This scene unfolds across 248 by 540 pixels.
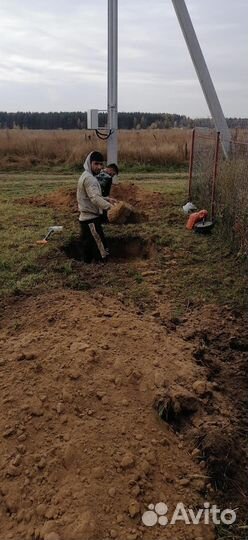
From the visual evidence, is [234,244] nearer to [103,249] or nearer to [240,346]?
[103,249]

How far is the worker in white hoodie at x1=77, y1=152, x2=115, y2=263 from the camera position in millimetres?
6898

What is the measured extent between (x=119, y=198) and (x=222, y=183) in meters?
3.86

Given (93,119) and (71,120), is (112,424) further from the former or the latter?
(71,120)

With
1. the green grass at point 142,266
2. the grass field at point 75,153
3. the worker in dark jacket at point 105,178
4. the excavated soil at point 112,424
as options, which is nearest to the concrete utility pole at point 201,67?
the green grass at point 142,266

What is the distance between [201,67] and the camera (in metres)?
11.3

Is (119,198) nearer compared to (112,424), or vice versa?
(112,424)

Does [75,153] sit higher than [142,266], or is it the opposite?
[75,153]

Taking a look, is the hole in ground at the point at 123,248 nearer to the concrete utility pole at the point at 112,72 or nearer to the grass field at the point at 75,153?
the concrete utility pole at the point at 112,72

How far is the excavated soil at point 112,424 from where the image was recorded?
9.09 ft

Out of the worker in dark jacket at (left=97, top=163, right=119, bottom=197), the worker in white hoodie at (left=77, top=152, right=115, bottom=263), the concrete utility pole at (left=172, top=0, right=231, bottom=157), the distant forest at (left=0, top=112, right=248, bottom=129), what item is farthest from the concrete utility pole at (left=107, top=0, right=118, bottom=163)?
the distant forest at (left=0, top=112, right=248, bottom=129)

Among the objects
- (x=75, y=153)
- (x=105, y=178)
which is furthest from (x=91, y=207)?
(x=75, y=153)

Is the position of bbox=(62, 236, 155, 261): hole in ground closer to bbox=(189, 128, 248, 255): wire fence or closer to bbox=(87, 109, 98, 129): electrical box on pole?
bbox=(189, 128, 248, 255): wire fence

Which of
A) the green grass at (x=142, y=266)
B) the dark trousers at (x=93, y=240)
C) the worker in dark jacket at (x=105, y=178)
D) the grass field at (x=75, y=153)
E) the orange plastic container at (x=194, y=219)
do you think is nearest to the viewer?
the green grass at (x=142, y=266)

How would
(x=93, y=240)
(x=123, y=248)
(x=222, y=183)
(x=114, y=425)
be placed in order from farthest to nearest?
(x=222, y=183)
(x=123, y=248)
(x=93, y=240)
(x=114, y=425)
